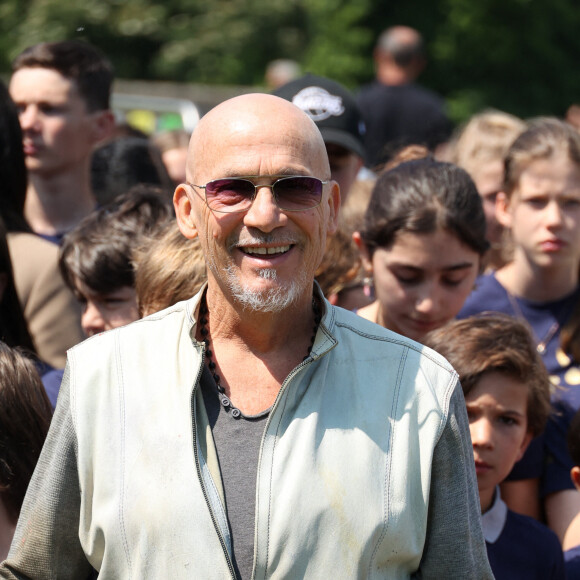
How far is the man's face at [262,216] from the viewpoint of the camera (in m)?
2.04

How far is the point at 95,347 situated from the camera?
2.12 metres

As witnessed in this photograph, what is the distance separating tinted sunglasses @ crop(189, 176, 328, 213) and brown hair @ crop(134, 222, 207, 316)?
81cm

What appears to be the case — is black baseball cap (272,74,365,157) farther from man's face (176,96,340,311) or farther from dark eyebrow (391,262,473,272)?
man's face (176,96,340,311)

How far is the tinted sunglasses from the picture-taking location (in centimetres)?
205

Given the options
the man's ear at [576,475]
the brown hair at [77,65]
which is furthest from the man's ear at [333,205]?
the brown hair at [77,65]

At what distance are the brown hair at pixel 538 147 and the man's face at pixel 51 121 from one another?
6.54ft

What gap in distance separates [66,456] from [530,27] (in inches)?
602

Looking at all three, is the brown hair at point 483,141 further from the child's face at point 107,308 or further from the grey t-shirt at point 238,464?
the grey t-shirt at point 238,464

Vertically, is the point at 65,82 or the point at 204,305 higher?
the point at 65,82

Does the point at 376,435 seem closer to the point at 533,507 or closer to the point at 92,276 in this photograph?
the point at 533,507

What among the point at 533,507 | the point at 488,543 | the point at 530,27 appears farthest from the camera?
the point at 530,27

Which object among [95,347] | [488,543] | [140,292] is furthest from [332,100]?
[95,347]

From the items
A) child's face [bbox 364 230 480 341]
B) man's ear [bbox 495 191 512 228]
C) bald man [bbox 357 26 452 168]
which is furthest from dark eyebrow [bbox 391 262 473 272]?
bald man [bbox 357 26 452 168]

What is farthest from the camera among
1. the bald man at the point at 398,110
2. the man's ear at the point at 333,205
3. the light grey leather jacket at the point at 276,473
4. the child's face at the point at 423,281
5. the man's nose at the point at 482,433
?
the bald man at the point at 398,110
